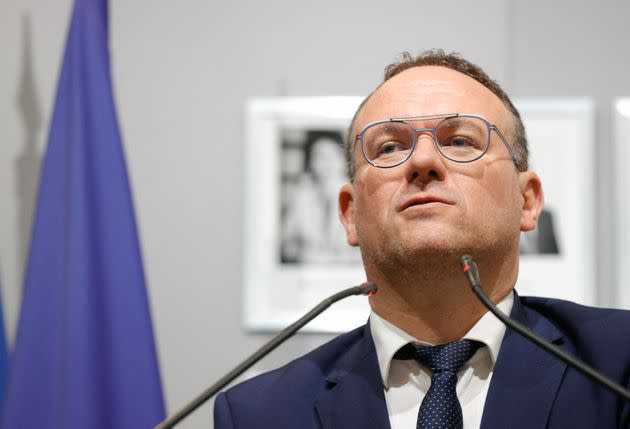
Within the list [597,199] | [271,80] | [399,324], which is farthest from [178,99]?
[597,199]

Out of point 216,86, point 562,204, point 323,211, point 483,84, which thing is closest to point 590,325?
point 483,84

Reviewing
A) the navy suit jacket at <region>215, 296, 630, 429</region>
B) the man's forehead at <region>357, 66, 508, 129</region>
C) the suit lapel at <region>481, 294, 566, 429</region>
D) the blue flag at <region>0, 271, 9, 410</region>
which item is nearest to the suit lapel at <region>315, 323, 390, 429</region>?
the navy suit jacket at <region>215, 296, 630, 429</region>

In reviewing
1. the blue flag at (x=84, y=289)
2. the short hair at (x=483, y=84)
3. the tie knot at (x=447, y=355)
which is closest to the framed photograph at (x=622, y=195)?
the short hair at (x=483, y=84)

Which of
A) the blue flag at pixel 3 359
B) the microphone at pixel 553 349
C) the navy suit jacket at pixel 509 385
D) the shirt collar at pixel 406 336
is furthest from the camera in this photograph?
the blue flag at pixel 3 359

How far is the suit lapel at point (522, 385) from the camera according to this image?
1.03 meters

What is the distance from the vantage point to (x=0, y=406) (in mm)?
1673

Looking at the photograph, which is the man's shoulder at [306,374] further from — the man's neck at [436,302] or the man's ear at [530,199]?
the man's ear at [530,199]

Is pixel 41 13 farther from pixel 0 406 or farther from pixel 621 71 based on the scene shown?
pixel 621 71

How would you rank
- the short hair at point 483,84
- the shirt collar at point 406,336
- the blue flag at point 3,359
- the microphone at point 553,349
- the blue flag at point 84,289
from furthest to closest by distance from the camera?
1. the blue flag at point 3,359
2. the blue flag at point 84,289
3. the short hair at point 483,84
4. the shirt collar at point 406,336
5. the microphone at point 553,349

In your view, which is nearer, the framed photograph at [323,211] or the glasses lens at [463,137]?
the glasses lens at [463,137]

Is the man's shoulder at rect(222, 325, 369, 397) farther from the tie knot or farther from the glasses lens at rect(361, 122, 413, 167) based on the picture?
the glasses lens at rect(361, 122, 413, 167)

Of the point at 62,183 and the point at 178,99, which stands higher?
the point at 178,99

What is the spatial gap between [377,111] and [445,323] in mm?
389

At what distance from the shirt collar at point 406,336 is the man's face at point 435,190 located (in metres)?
0.11
